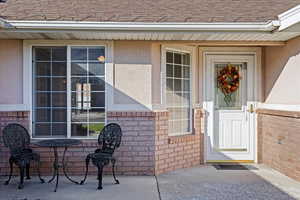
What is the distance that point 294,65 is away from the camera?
17.5ft

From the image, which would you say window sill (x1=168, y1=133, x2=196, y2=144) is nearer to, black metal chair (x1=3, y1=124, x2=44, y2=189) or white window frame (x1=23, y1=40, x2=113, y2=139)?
white window frame (x1=23, y1=40, x2=113, y2=139)

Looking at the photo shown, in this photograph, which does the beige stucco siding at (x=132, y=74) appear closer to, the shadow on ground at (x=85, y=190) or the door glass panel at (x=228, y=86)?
the shadow on ground at (x=85, y=190)

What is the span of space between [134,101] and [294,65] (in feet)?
9.67

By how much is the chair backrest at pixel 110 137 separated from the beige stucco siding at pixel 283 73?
3.15 meters

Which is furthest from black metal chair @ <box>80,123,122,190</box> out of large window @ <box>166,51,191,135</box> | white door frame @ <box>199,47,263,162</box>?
white door frame @ <box>199,47,263,162</box>

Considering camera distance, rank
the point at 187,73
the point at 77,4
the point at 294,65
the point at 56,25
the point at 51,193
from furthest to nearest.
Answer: the point at 187,73 → the point at 77,4 → the point at 294,65 → the point at 56,25 → the point at 51,193

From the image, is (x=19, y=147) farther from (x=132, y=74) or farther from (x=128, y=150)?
(x=132, y=74)

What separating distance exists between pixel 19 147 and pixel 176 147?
290cm

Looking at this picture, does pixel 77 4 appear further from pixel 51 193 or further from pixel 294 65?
pixel 294 65

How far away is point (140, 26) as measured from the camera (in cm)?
498

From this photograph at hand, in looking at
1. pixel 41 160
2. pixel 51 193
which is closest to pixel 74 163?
pixel 41 160

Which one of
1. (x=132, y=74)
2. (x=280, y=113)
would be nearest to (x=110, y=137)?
(x=132, y=74)

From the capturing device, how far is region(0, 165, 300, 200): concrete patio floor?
4.41m

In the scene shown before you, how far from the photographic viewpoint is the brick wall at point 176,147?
5.67 meters
